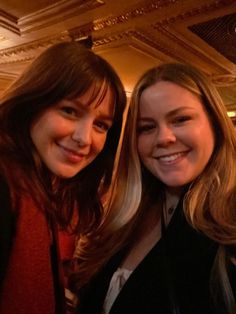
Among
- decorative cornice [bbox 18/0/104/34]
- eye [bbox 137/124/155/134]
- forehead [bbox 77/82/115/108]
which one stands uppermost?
decorative cornice [bbox 18/0/104/34]

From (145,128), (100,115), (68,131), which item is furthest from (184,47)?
(68,131)

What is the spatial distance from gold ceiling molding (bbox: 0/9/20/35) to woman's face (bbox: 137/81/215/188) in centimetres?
216

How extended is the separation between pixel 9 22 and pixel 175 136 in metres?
2.37

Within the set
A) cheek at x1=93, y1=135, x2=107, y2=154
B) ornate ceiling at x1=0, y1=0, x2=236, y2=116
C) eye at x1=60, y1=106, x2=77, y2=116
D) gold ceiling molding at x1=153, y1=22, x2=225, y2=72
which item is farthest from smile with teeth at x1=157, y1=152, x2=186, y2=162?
gold ceiling molding at x1=153, y1=22, x2=225, y2=72

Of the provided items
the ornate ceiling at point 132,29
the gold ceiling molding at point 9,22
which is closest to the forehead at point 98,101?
the ornate ceiling at point 132,29

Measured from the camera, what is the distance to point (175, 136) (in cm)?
112

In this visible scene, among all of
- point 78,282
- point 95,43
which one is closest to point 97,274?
point 78,282

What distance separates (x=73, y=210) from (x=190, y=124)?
568mm

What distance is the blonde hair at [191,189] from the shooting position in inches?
39.9

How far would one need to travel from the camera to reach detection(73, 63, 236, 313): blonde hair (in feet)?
3.33

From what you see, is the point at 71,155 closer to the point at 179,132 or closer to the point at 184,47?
the point at 179,132

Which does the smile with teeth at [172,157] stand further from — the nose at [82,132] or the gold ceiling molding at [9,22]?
the gold ceiling molding at [9,22]

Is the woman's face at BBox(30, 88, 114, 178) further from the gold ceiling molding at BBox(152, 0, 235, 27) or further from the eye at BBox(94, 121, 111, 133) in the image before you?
the gold ceiling molding at BBox(152, 0, 235, 27)

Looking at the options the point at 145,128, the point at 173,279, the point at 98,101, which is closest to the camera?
the point at 173,279
